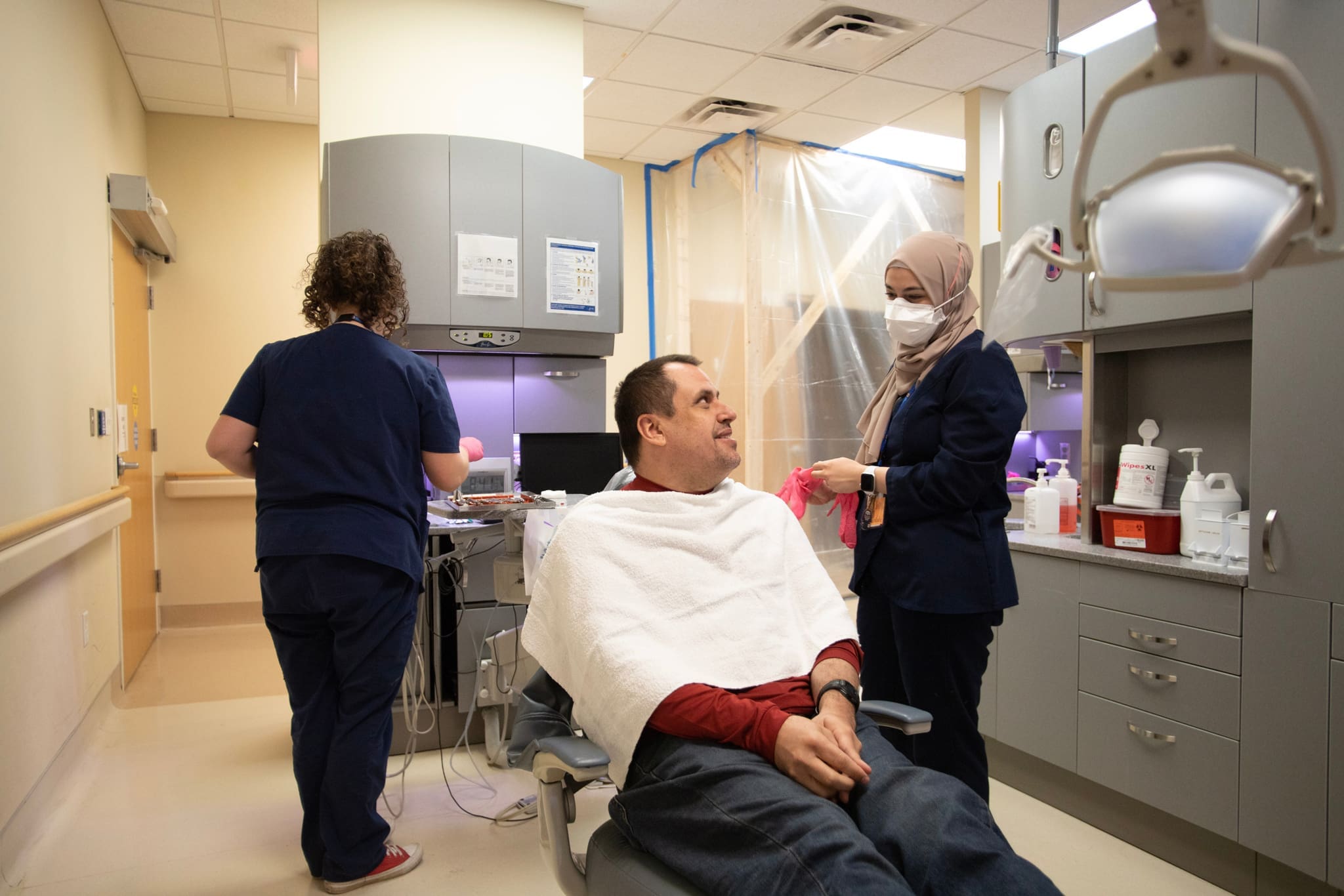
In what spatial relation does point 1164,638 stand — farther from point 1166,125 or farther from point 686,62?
point 686,62

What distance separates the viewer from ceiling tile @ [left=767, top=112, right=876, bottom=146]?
466cm

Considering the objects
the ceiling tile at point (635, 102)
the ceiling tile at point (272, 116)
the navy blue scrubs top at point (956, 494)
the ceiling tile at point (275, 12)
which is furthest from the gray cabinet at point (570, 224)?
the ceiling tile at point (272, 116)

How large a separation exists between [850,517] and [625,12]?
8.20 ft

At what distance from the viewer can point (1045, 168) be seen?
2682 millimetres

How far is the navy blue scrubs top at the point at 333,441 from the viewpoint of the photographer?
191cm

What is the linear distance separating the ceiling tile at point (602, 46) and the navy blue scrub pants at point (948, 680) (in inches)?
113

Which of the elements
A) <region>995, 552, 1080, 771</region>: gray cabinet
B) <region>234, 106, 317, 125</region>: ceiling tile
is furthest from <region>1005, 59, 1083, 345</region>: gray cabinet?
<region>234, 106, 317, 125</region>: ceiling tile

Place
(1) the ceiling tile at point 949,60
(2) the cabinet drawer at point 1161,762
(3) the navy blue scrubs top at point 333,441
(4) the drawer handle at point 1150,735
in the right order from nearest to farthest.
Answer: (3) the navy blue scrubs top at point 333,441, (2) the cabinet drawer at point 1161,762, (4) the drawer handle at point 1150,735, (1) the ceiling tile at point 949,60

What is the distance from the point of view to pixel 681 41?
375 cm

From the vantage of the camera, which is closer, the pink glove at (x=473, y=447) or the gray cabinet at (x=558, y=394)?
the pink glove at (x=473, y=447)

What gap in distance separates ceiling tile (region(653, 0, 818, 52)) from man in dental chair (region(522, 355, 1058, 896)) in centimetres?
238

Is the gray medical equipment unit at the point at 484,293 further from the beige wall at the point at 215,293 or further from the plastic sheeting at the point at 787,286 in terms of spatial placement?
the beige wall at the point at 215,293

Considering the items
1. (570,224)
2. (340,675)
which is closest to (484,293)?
(570,224)

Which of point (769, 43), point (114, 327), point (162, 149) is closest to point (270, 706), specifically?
point (114, 327)
